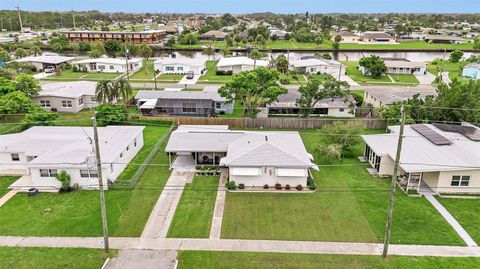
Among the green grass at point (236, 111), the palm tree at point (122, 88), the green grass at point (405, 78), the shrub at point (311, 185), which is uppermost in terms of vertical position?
the palm tree at point (122, 88)

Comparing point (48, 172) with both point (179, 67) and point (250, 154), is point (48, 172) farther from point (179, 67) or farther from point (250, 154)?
point (179, 67)

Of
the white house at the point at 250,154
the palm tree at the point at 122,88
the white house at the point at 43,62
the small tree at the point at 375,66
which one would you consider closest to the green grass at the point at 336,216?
the white house at the point at 250,154

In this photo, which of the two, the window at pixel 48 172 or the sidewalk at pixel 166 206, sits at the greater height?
the window at pixel 48 172

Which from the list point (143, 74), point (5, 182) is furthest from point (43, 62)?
point (5, 182)

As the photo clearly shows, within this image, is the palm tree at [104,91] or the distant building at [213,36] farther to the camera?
the distant building at [213,36]

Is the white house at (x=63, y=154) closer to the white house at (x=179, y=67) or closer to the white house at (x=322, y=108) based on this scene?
the white house at (x=322, y=108)

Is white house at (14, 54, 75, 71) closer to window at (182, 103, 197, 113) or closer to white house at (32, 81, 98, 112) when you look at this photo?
white house at (32, 81, 98, 112)

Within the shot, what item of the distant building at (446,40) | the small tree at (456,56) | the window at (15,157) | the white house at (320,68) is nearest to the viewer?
the window at (15,157)
